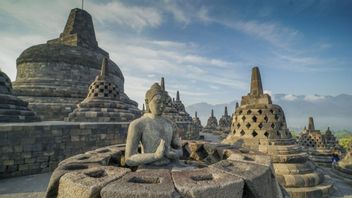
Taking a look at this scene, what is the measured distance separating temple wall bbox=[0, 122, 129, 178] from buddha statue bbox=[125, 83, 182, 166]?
645 centimetres

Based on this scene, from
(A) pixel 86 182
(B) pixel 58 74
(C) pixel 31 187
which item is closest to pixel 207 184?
(A) pixel 86 182

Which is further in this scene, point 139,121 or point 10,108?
point 10,108

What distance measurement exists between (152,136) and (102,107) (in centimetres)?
963

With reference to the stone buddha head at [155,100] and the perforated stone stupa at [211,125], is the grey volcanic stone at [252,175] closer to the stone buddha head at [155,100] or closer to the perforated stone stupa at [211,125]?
the stone buddha head at [155,100]

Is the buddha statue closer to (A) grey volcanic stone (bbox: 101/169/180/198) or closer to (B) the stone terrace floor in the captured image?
(A) grey volcanic stone (bbox: 101/169/180/198)

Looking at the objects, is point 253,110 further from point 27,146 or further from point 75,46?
point 75,46

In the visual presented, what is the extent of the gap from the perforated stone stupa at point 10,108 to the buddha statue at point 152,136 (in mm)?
8883

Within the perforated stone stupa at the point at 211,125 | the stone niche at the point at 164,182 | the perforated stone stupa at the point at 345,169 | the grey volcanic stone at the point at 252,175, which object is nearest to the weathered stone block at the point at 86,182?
the stone niche at the point at 164,182

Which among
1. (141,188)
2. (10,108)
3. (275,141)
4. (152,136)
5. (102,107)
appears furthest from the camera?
Answer: (102,107)

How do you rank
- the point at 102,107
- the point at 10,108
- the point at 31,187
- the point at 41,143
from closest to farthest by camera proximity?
the point at 31,187 → the point at 41,143 → the point at 10,108 → the point at 102,107

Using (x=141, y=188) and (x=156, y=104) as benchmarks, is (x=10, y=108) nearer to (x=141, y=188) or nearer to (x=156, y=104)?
(x=156, y=104)

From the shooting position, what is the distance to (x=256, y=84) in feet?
24.5

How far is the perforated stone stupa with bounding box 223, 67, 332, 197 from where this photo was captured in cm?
531

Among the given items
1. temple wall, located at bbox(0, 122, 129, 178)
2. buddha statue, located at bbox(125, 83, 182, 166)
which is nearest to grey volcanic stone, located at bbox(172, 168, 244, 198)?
buddha statue, located at bbox(125, 83, 182, 166)
